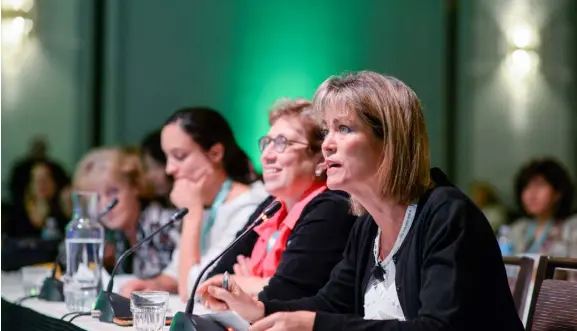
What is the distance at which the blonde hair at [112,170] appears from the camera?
4.68 metres

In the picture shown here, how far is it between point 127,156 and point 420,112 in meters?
3.10

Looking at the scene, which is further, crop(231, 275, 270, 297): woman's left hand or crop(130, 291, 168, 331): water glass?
crop(231, 275, 270, 297): woman's left hand

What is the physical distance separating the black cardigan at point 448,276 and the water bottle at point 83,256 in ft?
4.10

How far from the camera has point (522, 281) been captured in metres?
2.74

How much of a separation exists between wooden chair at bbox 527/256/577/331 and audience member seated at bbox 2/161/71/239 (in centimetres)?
455

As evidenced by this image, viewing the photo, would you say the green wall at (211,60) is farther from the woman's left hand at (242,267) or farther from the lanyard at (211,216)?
the woman's left hand at (242,267)

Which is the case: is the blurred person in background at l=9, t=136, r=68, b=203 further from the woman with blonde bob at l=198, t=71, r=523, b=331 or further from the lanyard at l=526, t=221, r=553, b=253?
the woman with blonde bob at l=198, t=71, r=523, b=331

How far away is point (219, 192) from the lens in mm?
3609

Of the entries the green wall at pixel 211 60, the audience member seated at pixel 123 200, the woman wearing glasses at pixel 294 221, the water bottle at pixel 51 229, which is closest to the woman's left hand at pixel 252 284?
the woman wearing glasses at pixel 294 221

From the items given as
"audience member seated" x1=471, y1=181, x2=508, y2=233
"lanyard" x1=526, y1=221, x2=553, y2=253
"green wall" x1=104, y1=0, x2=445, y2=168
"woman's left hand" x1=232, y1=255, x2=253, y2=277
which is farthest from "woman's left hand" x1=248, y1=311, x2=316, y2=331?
"audience member seated" x1=471, y1=181, x2=508, y2=233

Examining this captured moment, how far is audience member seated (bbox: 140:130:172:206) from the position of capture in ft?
16.5

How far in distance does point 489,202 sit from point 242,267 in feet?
15.7

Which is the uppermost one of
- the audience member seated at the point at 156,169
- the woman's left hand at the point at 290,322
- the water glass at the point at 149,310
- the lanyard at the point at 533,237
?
the woman's left hand at the point at 290,322

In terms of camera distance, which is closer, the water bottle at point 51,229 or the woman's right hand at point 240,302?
the woman's right hand at point 240,302
